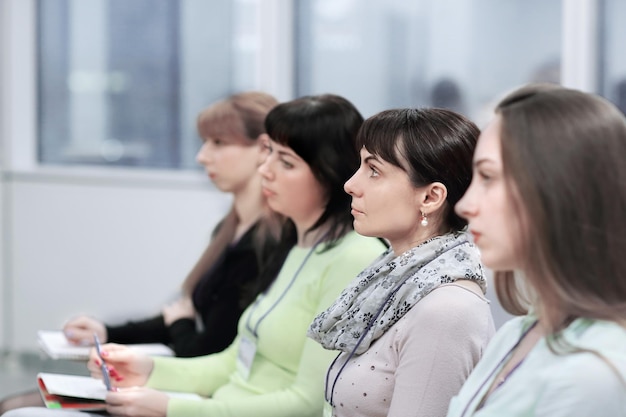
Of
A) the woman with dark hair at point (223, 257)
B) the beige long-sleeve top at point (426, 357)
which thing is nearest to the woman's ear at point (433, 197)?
the beige long-sleeve top at point (426, 357)

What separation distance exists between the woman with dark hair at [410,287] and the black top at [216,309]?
0.77 m

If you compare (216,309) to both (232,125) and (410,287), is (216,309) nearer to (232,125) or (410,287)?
(232,125)

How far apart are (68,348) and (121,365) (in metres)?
0.27

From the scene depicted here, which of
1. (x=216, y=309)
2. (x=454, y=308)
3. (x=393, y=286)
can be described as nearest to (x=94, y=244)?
(x=216, y=309)

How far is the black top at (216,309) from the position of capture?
8.71ft

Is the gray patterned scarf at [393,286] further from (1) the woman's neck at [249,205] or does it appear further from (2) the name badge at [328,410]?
(1) the woman's neck at [249,205]

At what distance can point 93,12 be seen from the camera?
5.20 metres

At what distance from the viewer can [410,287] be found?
1664mm

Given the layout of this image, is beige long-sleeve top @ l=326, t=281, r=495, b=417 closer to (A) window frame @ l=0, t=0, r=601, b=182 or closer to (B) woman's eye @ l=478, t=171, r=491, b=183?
(B) woman's eye @ l=478, t=171, r=491, b=183

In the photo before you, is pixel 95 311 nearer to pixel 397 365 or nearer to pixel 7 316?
pixel 7 316

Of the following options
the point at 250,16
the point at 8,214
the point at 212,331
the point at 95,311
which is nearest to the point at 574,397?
the point at 212,331

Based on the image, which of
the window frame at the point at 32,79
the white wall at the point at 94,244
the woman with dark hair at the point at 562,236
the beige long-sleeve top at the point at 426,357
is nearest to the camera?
the woman with dark hair at the point at 562,236

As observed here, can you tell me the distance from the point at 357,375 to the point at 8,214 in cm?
388

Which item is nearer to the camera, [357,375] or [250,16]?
[357,375]
